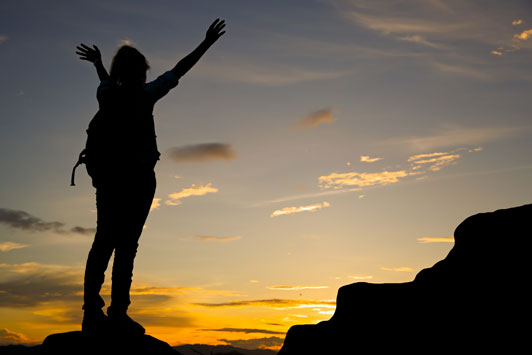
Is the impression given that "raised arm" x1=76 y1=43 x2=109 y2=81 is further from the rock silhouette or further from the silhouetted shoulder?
the rock silhouette

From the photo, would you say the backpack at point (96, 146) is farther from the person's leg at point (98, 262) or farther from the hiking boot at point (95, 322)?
the hiking boot at point (95, 322)

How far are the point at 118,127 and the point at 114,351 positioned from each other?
9.80 ft

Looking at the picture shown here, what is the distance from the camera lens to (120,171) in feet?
22.2

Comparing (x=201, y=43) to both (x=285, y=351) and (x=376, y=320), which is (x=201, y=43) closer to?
(x=376, y=320)

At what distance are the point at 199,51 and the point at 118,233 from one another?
2710 millimetres

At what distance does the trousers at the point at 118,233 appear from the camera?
6762 mm

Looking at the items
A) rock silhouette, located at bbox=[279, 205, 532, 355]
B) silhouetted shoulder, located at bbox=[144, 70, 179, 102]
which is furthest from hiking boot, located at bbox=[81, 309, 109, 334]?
rock silhouette, located at bbox=[279, 205, 532, 355]

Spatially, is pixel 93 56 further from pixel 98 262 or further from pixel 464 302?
pixel 464 302

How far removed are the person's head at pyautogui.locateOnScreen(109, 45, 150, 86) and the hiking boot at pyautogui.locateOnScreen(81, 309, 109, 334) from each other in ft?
10.0

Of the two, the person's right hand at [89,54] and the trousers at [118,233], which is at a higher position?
the person's right hand at [89,54]

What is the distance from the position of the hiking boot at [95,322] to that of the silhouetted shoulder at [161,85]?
294 centimetres

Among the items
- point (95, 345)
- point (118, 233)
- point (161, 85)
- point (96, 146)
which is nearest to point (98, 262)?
point (118, 233)

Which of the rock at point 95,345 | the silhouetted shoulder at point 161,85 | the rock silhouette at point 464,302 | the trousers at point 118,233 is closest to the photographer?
the rock silhouette at point 464,302

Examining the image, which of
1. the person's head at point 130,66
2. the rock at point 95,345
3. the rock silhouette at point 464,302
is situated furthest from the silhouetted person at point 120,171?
the rock silhouette at point 464,302
